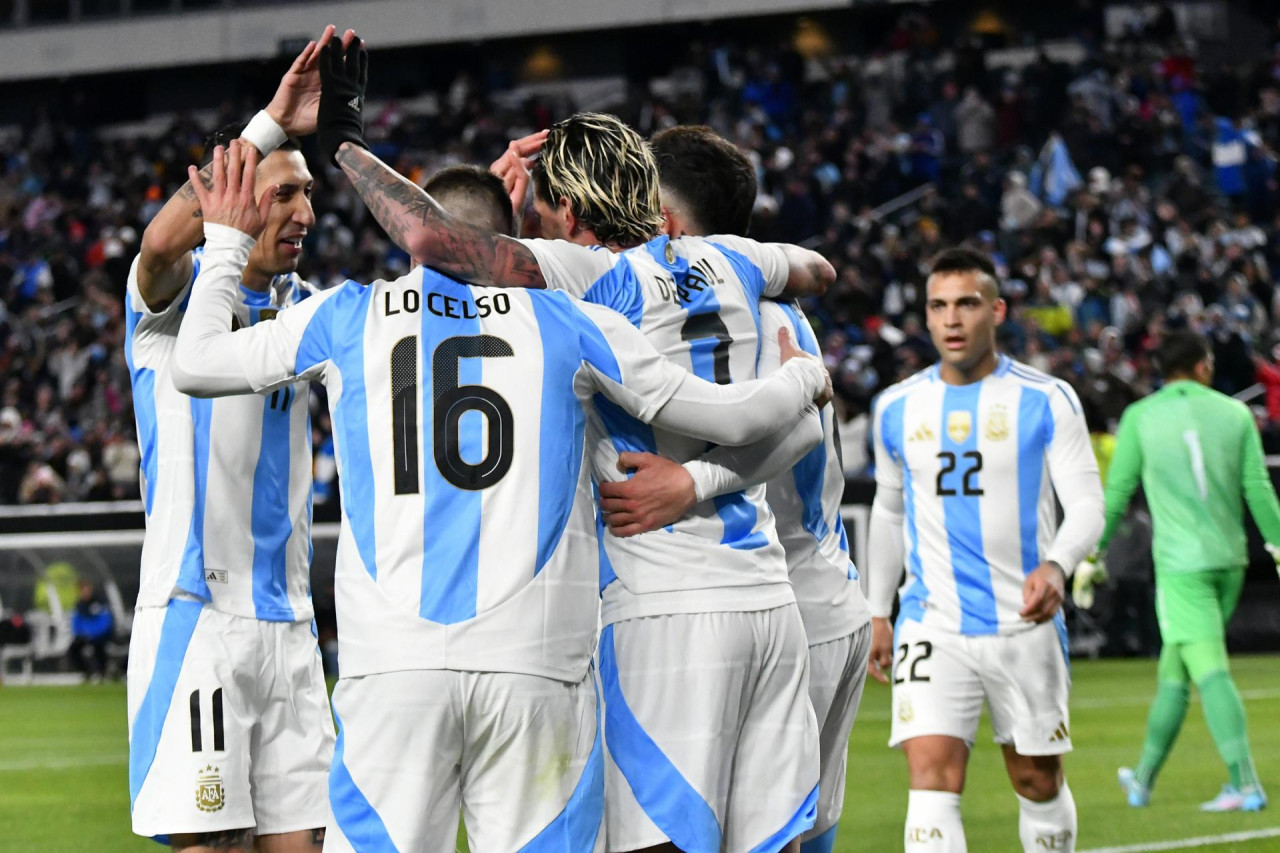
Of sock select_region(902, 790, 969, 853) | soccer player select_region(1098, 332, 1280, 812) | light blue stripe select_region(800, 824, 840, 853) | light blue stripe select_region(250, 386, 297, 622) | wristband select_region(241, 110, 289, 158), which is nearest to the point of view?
wristband select_region(241, 110, 289, 158)

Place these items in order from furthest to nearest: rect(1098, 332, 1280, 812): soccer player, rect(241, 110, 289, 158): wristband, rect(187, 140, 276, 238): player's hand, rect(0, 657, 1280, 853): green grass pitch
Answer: rect(1098, 332, 1280, 812): soccer player
rect(0, 657, 1280, 853): green grass pitch
rect(241, 110, 289, 158): wristband
rect(187, 140, 276, 238): player's hand

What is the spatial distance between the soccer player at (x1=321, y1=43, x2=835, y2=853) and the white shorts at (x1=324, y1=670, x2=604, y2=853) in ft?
1.40

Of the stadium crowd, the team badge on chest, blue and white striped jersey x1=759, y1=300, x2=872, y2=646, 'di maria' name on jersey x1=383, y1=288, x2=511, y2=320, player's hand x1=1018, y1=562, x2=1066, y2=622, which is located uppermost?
the stadium crowd

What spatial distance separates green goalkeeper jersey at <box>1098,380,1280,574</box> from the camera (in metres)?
8.96

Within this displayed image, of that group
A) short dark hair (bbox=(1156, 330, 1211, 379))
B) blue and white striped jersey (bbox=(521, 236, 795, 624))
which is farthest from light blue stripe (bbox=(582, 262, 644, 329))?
short dark hair (bbox=(1156, 330, 1211, 379))

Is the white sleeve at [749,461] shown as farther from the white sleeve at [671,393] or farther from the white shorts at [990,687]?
the white shorts at [990,687]

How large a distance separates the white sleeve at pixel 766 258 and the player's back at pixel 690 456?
0.13 m

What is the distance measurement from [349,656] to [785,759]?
3.62 feet

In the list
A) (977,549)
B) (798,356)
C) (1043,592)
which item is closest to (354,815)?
(798,356)

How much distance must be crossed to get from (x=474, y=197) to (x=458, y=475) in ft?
2.61

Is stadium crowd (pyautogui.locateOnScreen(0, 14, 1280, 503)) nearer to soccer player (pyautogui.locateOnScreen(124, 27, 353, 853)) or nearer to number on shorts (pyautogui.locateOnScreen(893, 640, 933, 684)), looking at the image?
number on shorts (pyautogui.locateOnScreen(893, 640, 933, 684))

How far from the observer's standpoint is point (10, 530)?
17234 millimetres

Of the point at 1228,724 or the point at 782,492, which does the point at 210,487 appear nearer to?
the point at 782,492

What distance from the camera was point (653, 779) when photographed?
13.2ft
